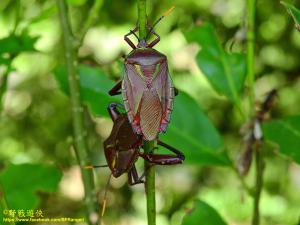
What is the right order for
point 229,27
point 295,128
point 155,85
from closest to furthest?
point 155,85 < point 295,128 < point 229,27

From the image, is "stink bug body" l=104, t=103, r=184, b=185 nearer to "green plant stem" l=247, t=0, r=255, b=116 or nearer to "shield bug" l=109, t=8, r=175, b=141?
"shield bug" l=109, t=8, r=175, b=141

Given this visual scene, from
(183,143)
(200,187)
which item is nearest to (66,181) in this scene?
(200,187)

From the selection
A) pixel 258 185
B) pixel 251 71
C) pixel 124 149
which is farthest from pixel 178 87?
pixel 124 149

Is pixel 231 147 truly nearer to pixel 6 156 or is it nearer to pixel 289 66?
pixel 289 66

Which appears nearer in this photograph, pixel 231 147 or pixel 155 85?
pixel 155 85

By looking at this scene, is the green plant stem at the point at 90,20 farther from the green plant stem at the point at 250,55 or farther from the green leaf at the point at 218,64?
the green plant stem at the point at 250,55
